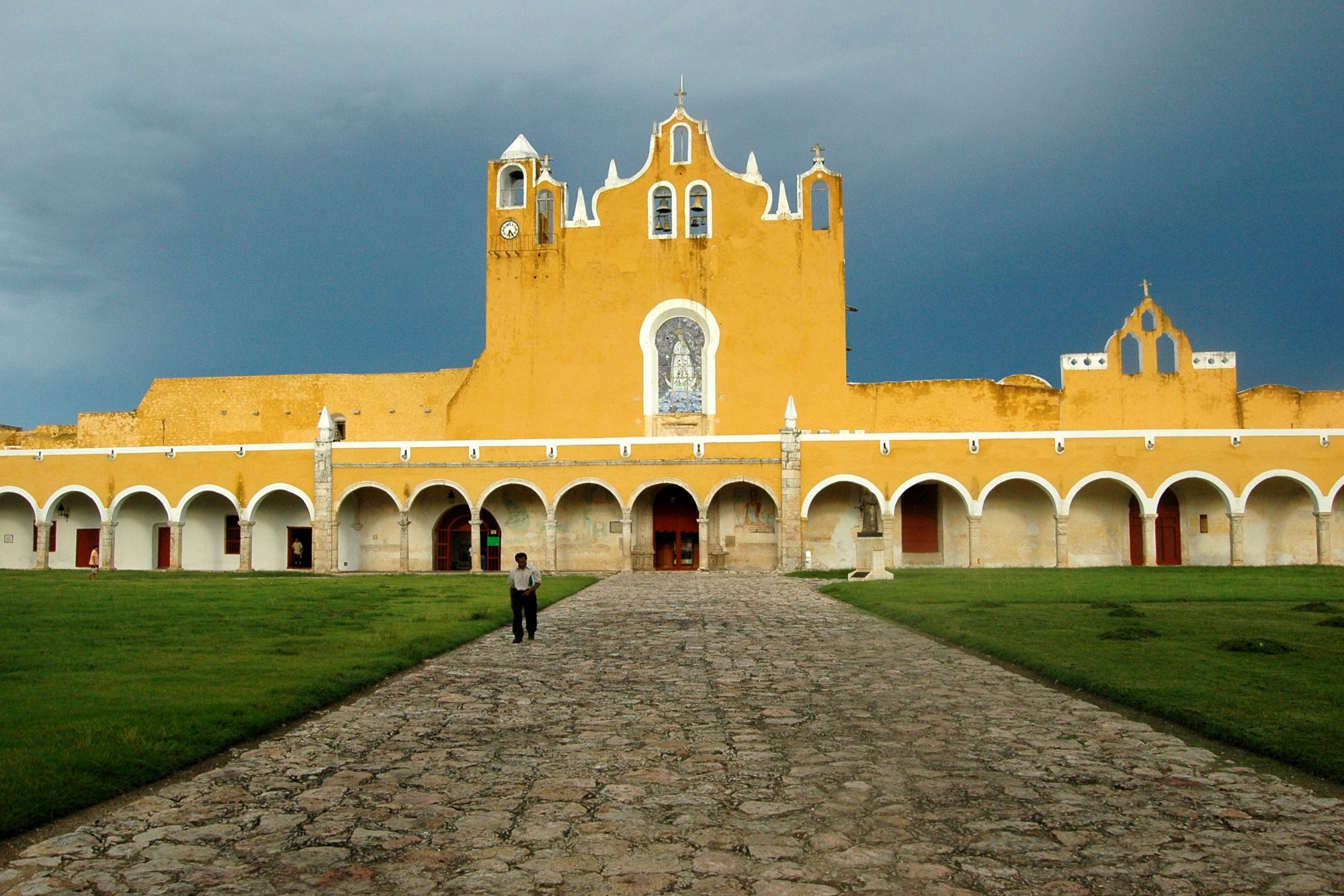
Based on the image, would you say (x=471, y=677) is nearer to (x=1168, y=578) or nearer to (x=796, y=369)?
(x=1168, y=578)

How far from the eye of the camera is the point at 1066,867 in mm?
4207

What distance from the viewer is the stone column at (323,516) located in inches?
1152

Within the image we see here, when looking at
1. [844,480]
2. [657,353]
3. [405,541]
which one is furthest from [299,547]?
[844,480]

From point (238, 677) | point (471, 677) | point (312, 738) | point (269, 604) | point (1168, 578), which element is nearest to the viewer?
point (312, 738)

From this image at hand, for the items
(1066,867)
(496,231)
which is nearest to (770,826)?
(1066,867)

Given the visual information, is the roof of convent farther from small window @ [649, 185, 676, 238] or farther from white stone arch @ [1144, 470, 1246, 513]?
white stone arch @ [1144, 470, 1246, 513]

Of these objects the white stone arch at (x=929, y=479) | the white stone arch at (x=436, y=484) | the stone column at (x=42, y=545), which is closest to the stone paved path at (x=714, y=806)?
the white stone arch at (x=929, y=479)

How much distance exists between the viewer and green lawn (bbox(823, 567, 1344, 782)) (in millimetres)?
6898

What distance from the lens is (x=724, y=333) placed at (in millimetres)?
31391

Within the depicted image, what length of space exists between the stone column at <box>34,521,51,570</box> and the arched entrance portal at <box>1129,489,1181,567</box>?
107 feet

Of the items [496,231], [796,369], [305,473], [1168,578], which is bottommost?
[1168,578]

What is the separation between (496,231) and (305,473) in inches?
388

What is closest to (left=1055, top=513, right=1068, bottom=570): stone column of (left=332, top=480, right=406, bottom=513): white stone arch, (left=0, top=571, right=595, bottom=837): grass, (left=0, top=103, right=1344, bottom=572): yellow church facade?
(left=0, top=103, right=1344, bottom=572): yellow church facade

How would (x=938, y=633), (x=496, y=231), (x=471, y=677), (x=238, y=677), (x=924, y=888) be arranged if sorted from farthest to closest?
(x=496, y=231) → (x=938, y=633) → (x=471, y=677) → (x=238, y=677) → (x=924, y=888)
